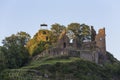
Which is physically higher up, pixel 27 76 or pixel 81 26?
pixel 81 26

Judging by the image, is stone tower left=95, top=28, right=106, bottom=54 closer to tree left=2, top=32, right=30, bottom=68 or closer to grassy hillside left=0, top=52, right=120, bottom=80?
grassy hillside left=0, top=52, right=120, bottom=80

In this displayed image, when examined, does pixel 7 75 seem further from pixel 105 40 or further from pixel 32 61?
pixel 105 40

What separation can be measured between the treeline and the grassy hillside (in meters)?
2.50

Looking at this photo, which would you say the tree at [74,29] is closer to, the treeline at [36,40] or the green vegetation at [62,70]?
the treeline at [36,40]

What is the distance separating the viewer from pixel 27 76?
98938 mm

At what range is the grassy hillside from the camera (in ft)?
325

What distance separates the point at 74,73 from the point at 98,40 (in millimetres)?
13937

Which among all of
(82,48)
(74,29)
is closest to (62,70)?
(82,48)

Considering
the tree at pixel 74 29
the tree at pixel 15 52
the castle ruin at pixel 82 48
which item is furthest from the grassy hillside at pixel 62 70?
the tree at pixel 74 29

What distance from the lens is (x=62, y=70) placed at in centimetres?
10325

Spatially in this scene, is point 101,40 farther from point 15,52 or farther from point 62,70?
point 15,52

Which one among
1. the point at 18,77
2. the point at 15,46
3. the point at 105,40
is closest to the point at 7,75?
the point at 18,77

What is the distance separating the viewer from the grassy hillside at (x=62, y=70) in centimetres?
9912

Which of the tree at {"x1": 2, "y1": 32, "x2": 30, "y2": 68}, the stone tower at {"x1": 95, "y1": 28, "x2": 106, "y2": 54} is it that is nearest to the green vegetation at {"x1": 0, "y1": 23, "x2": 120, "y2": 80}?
the tree at {"x1": 2, "y1": 32, "x2": 30, "y2": 68}
